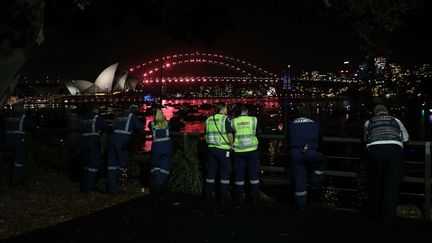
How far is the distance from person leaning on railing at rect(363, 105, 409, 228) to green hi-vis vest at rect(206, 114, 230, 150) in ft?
8.56

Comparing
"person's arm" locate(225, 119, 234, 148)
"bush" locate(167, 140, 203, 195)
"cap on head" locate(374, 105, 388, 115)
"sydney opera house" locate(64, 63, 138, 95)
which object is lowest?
"bush" locate(167, 140, 203, 195)

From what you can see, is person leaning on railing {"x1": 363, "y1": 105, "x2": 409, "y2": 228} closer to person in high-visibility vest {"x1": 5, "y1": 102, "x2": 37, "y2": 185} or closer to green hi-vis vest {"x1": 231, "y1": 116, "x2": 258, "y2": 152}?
green hi-vis vest {"x1": 231, "y1": 116, "x2": 258, "y2": 152}

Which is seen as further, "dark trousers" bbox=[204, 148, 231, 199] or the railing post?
"dark trousers" bbox=[204, 148, 231, 199]

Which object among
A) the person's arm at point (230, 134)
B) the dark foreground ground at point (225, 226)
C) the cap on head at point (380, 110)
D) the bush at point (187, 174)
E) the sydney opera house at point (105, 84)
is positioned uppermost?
the sydney opera house at point (105, 84)

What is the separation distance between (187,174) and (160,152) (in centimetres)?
68

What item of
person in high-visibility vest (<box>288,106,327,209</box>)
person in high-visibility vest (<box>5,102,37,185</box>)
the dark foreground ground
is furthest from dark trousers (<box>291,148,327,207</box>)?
person in high-visibility vest (<box>5,102,37,185</box>)

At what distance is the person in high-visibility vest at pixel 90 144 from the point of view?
33.6 ft

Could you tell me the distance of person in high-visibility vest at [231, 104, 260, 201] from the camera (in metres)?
9.20

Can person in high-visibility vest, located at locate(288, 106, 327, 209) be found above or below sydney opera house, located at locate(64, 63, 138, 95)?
below

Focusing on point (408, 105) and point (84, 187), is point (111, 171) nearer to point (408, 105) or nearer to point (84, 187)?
point (84, 187)

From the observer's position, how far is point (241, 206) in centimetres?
898

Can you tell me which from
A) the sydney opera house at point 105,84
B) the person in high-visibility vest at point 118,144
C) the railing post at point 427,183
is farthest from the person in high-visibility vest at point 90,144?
the sydney opera house at point 105,84

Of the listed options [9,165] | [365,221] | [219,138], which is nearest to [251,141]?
[219,138]

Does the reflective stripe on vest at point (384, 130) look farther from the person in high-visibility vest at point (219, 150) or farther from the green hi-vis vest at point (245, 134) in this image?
the person in high-visibility vest at point (219, 150)
